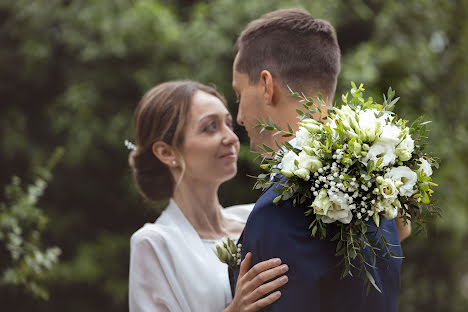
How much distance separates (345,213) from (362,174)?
0.45 ft

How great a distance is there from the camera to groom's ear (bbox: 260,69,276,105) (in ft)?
7.71

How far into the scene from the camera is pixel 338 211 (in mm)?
1959

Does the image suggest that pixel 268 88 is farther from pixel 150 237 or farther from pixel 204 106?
pixel 150 237

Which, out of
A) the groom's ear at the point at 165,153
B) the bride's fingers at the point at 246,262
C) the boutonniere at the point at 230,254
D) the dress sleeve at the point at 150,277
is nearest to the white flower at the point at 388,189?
the bride's fingers at the point at 246,262

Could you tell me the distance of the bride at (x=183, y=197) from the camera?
2941mm

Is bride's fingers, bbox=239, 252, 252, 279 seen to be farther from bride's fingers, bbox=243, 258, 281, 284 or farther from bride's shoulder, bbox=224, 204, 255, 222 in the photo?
bride's shoulder, bbox=224, 204, 255, 222

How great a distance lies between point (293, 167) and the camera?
200cm

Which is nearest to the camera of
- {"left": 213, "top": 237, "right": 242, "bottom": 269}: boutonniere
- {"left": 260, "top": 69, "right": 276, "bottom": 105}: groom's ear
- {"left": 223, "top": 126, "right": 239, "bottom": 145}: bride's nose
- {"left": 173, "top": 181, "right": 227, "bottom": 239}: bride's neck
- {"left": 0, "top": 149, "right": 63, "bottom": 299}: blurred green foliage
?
{"left": 260, "top": 69, "right": 276, "bottom": 105}: groom's ear

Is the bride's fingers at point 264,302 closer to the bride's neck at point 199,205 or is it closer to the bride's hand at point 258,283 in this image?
the bride's hand at point 258,283

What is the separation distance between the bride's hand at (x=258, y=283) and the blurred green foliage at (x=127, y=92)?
4.14 metres

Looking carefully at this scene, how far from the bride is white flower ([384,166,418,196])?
1.21 m

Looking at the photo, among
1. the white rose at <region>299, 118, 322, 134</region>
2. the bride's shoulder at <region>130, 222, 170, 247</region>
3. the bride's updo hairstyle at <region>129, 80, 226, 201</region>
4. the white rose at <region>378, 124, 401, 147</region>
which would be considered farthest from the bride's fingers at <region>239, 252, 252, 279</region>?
the bride's updo hairstyle at <region>129, 80, 226, 201</region>

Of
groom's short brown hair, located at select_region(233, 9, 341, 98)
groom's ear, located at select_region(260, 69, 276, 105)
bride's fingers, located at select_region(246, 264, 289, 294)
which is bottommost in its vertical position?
bride's fingers, located at select_region(246, 264, 289, 294)

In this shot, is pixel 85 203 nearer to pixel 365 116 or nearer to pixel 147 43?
pixel 147 43
